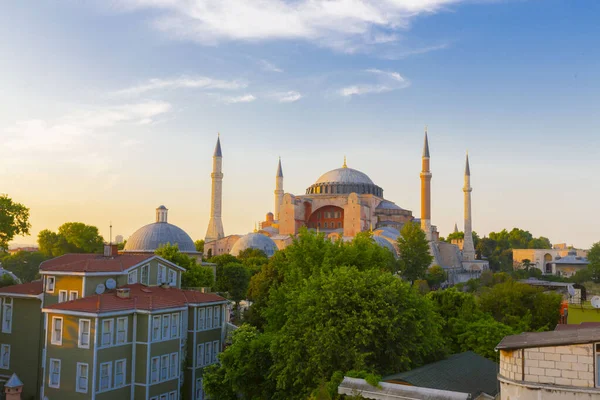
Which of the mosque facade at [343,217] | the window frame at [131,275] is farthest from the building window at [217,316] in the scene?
the mosque facade at [343,217]

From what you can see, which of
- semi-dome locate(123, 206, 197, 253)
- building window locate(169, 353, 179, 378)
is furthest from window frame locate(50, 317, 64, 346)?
semi-dome locate(123, 206, 197, 253)

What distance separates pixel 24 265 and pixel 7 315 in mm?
42750

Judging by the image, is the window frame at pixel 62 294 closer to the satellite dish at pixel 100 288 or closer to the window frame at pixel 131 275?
the satellite dish at pixel 100 288

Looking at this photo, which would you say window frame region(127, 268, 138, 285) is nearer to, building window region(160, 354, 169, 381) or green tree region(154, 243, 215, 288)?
building window region(160, 354, 169, 381)

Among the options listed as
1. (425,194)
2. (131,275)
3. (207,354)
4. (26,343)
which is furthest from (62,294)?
(425,194)

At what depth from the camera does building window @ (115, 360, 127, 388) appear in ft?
68.9

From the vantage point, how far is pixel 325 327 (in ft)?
58.5

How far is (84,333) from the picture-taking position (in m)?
20.4

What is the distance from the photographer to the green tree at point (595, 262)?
65.1 m

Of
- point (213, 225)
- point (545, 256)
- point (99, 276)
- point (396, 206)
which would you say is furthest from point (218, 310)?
point (545, 256)

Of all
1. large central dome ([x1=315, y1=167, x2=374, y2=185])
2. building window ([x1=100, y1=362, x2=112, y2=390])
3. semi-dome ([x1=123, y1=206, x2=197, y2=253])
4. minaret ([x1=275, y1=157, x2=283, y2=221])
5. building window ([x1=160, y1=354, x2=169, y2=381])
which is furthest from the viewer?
minaret ([x1=275, y1=157, x2=283, y2=221])

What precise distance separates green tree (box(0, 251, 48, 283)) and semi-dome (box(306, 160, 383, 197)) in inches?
1521

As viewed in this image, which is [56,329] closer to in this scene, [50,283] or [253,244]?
[50,283]

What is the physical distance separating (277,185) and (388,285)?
69342mm
